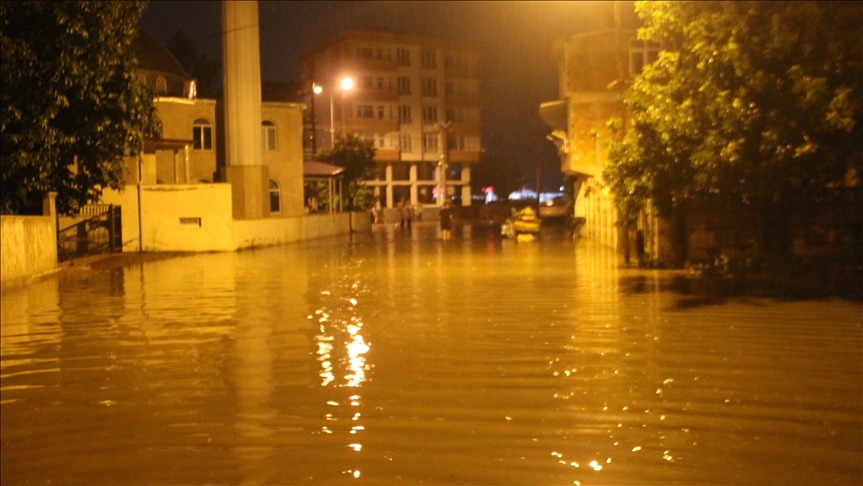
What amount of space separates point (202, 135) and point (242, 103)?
337cm

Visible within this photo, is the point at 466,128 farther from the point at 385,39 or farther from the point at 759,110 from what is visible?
the point at 759,110

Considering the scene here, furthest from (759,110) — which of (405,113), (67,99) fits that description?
(405,113)

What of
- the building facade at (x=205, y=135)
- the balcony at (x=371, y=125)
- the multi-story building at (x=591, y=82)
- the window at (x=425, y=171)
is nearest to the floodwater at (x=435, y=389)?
the multi-story building at (x=591, y=82)

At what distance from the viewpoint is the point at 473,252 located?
3044 centimetres

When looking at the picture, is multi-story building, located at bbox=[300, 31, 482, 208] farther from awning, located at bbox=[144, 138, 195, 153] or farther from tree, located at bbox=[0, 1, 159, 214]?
tree, located at bbox=[0, 1, 159, 214]

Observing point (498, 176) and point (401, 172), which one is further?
point (498, 176)

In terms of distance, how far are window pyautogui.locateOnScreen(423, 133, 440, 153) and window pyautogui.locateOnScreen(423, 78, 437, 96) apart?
4.63 meters

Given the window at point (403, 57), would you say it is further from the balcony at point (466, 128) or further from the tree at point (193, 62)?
the tree at point (193, 62)

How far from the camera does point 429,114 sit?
10019 cm

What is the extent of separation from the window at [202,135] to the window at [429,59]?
56061 mm

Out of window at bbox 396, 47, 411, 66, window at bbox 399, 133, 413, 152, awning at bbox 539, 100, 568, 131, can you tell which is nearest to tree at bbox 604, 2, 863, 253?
awning at bbox 539, 100, 568, 131

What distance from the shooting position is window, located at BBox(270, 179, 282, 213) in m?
49.1

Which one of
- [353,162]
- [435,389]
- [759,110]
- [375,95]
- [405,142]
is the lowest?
[435,389]

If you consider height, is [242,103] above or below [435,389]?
above
